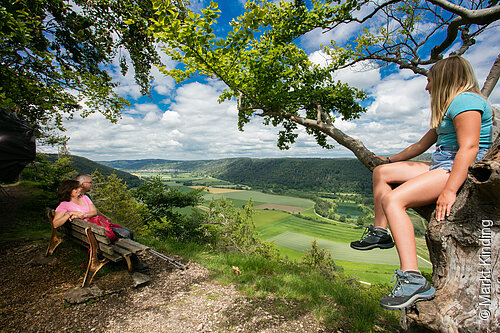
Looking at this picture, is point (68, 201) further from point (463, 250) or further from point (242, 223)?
point (242, 223)

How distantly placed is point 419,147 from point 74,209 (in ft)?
20.7

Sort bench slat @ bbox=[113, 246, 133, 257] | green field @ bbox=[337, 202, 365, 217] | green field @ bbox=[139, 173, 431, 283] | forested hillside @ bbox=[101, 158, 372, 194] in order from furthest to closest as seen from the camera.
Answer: forested hillside @ bbox=[101, 158, 372, 194]
green field @ bbox=[337, 202, 365, 217]
green field @ bbox=[139, 173, 431, 283]
bench slat @ bbox=[113, 246, 133, 257]

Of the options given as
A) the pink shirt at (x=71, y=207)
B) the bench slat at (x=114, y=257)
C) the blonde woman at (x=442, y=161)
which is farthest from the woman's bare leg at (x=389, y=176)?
the pink shirt at (x=71, y=207)

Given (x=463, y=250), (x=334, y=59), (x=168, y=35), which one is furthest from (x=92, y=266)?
(x=334, y=59)

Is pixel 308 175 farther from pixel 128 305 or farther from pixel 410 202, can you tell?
→ pixel 410 202

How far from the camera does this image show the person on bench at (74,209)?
14.3ft

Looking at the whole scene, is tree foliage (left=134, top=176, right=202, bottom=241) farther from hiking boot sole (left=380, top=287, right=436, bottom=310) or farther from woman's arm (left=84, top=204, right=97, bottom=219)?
hiking boot sole (left=380, top=287, right=436, bottom=310)

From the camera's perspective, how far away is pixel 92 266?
13.2ft

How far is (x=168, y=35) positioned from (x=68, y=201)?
13.8 feet

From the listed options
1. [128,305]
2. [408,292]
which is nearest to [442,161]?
[408,292]

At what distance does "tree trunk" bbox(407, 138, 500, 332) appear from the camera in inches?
55.7

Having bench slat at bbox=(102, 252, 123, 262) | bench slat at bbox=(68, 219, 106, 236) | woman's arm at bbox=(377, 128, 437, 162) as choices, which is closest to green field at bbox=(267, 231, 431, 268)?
bench slat at bbox=(102, 252, 123, 262)

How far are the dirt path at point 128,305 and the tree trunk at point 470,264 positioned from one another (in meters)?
2.04

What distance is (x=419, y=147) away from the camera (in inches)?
98.0
